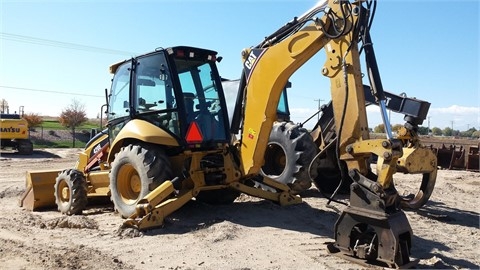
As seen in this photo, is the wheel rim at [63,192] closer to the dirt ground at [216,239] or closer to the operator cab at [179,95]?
the dirt ground at [216,239]

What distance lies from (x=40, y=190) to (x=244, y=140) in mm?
4084

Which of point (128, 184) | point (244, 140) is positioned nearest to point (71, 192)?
point (128, 184)

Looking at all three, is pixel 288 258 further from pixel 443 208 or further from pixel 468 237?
pixel 443 208

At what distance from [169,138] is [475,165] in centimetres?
1367

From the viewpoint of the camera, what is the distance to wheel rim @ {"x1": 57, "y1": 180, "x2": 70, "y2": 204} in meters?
7.93

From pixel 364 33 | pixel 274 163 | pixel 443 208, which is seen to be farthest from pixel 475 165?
pixel 364 33

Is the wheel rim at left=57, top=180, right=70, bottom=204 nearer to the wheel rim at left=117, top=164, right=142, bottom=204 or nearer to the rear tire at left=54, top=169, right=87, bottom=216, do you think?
the rear tire at left=54, top=169, right=87, bottom=216

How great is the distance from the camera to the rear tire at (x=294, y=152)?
8.65m

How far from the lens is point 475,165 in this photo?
16469mm

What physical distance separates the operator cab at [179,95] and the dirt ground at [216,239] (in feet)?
4.34

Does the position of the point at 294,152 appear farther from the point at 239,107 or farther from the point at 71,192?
the point at 71,192

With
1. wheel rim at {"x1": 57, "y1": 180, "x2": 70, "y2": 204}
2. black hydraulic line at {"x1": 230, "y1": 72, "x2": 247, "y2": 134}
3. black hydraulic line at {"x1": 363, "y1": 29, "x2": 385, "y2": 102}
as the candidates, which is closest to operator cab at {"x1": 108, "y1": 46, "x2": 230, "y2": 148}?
black hydraulic line at {"x1": 230, "y1": 72, "x2": 247, "y2": 134}

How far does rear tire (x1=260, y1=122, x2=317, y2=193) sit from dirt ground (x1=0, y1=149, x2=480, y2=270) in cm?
49

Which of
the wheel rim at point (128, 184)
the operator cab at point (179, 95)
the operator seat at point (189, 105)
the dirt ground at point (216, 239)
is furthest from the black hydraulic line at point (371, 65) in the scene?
the wheel rim at point (128, 184)
